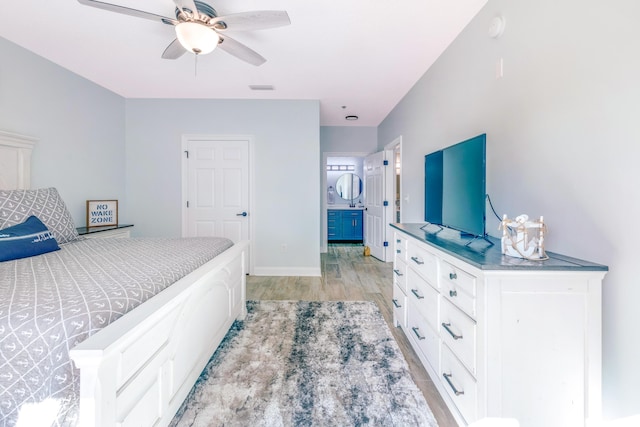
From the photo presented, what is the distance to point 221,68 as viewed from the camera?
306 cm

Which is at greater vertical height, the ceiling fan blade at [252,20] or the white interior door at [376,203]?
the ceiling fan blade at [252,20]

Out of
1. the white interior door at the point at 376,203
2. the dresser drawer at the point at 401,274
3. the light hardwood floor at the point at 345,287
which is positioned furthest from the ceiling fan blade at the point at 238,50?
the white interior door at the point at 376,203

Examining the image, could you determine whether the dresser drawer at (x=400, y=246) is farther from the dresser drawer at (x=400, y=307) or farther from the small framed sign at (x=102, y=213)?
the small framed sign at (x=102, y=213)

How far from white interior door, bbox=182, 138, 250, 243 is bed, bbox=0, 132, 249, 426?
2118 mm

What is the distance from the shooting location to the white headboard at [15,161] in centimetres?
247

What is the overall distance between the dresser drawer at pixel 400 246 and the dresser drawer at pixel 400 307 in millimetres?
266

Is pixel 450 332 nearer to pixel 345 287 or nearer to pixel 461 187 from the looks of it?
pixel 461 187

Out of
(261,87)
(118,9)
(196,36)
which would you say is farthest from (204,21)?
(261,87)

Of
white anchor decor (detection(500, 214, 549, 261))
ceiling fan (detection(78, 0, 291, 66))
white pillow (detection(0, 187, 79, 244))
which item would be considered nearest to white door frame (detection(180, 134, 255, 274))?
white pillow (detection(0, 187, 79, 244))

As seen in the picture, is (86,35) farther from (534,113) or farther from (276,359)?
(534,113)

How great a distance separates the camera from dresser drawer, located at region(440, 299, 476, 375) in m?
1.23

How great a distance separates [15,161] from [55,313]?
2.64 meters

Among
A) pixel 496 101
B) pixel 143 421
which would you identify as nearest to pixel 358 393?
pixel 143 421

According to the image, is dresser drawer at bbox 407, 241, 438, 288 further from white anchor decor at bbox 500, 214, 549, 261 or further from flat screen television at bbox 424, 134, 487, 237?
white anchor decor at bbox 500, 214, 549, 261
